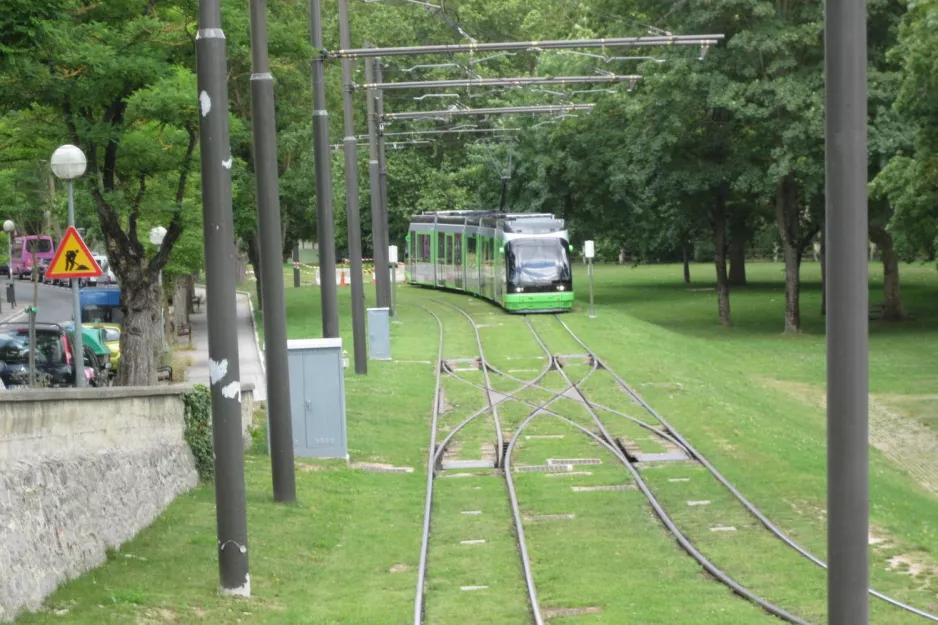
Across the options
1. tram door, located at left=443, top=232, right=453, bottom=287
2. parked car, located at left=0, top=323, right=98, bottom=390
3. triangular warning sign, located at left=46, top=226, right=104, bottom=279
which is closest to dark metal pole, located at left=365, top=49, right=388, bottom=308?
parked car, located at left=0, top=323, right=98, bottom=390

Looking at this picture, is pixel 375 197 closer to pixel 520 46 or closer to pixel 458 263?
pixel 520 46

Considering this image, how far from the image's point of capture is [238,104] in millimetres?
43625

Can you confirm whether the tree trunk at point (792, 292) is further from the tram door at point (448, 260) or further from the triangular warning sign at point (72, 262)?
the triangular warning sign at point (72, 262)

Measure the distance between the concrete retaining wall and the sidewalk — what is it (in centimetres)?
865

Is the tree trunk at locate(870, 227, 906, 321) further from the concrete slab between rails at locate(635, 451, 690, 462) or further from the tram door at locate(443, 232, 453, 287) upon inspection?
the concrete slab between rails at locate(635, 451, 690, 462)

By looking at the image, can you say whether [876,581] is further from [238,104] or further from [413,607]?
[238,104]

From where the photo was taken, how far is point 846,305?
7262 millimetres

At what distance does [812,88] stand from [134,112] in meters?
25.1

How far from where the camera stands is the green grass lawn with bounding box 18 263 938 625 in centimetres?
1184

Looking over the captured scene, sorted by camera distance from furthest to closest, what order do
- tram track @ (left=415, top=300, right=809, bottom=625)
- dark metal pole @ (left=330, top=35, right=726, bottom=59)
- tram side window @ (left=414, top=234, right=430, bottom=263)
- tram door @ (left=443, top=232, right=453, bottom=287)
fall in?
tram side window @ (left=414, top=234, right=430, bottom=263)
tram door @ (left=443, top=232, right=453, bottom=287)
dark metal pole @ (left=330, top=35, right=726, bottom=59)
tram track @ (left=415, top=300, right=809, bottom=625)

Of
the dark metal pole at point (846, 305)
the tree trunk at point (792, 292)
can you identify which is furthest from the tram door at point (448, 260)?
the dark metal pole at point (846, 305)

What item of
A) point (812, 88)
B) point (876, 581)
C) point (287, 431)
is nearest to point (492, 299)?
point (812, 88)

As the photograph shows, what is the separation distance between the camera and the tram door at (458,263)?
57041 mm

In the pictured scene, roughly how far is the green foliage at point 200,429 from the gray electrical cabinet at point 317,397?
2118 mm
